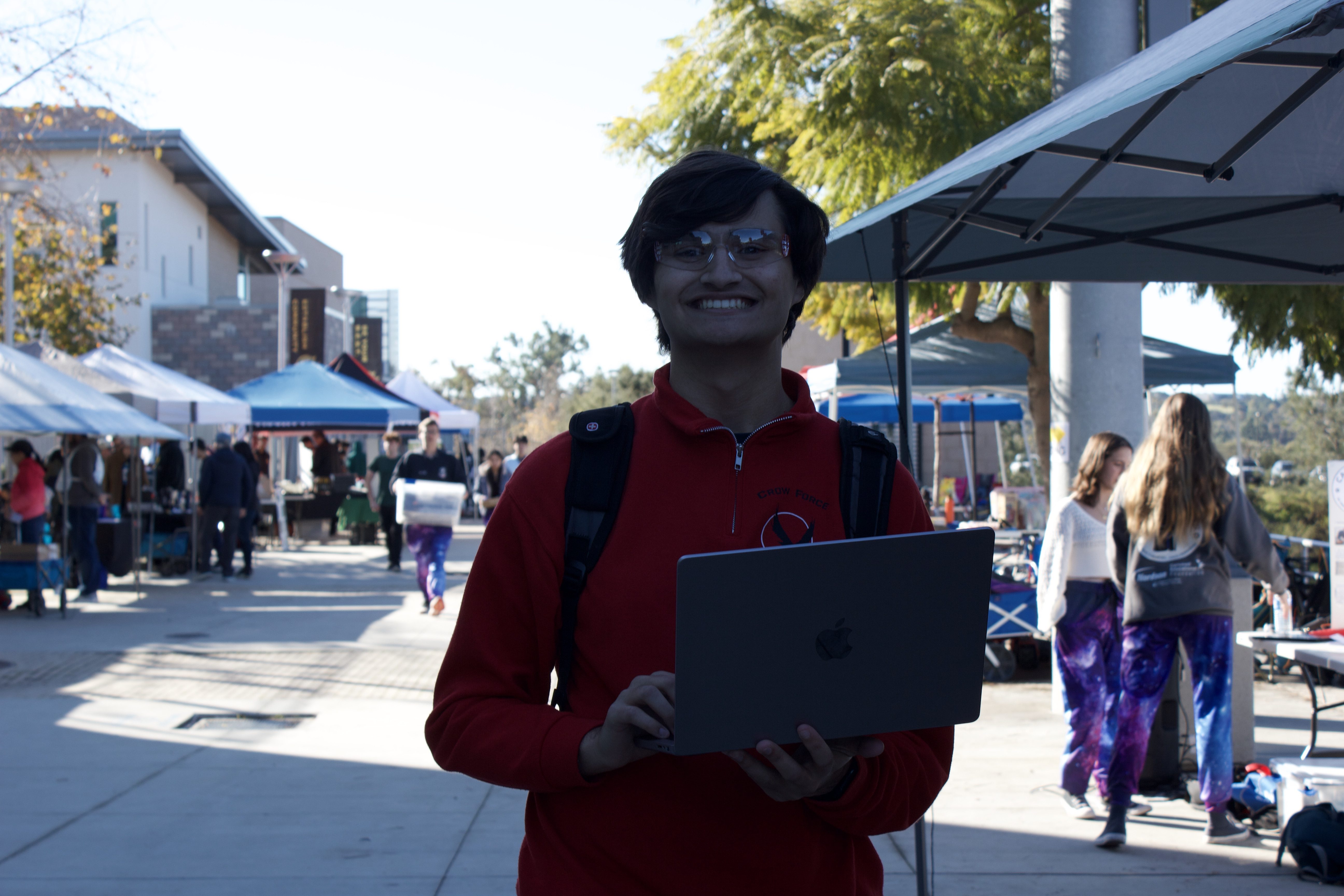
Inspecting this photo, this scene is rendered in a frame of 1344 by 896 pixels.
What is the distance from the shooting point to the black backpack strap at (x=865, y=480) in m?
1.84

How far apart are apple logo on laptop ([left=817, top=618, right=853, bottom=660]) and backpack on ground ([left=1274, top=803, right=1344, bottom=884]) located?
13.9ft

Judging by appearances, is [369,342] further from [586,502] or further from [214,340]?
[586,502]

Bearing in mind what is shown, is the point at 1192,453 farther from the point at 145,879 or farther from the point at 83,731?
the point at 83,731

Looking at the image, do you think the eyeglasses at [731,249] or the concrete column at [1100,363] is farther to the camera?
the concrete column at [1100,363]

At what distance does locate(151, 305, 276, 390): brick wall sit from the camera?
107 feet

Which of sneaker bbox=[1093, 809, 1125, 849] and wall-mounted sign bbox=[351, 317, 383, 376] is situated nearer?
sneaker bbox=[1093, 809, 1125, 849]

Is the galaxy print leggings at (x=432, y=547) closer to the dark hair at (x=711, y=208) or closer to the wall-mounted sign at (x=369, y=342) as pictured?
the dark hair at (x=711, y=208)

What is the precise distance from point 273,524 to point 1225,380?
18296 millimetres

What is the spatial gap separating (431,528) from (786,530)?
10.3 meters

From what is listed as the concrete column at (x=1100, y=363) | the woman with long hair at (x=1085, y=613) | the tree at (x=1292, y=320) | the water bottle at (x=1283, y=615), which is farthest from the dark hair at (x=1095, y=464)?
the tree at (x=1292, y=320)

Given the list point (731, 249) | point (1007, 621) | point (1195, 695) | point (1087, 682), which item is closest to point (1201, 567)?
point (1195, 695)

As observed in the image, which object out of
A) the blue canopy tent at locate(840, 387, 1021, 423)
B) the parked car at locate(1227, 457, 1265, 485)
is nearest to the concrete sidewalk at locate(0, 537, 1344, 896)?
the blue canopy tent at locate(840, 387, 1021, 423)

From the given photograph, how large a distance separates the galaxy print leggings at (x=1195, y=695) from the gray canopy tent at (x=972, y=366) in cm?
596

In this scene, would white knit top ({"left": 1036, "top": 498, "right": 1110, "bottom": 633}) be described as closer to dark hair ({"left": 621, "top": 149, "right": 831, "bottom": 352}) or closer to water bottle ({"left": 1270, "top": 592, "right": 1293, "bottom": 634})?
water bottle ({"left": 1270, "top": 592, "right": 1293, "bottom": 634})
